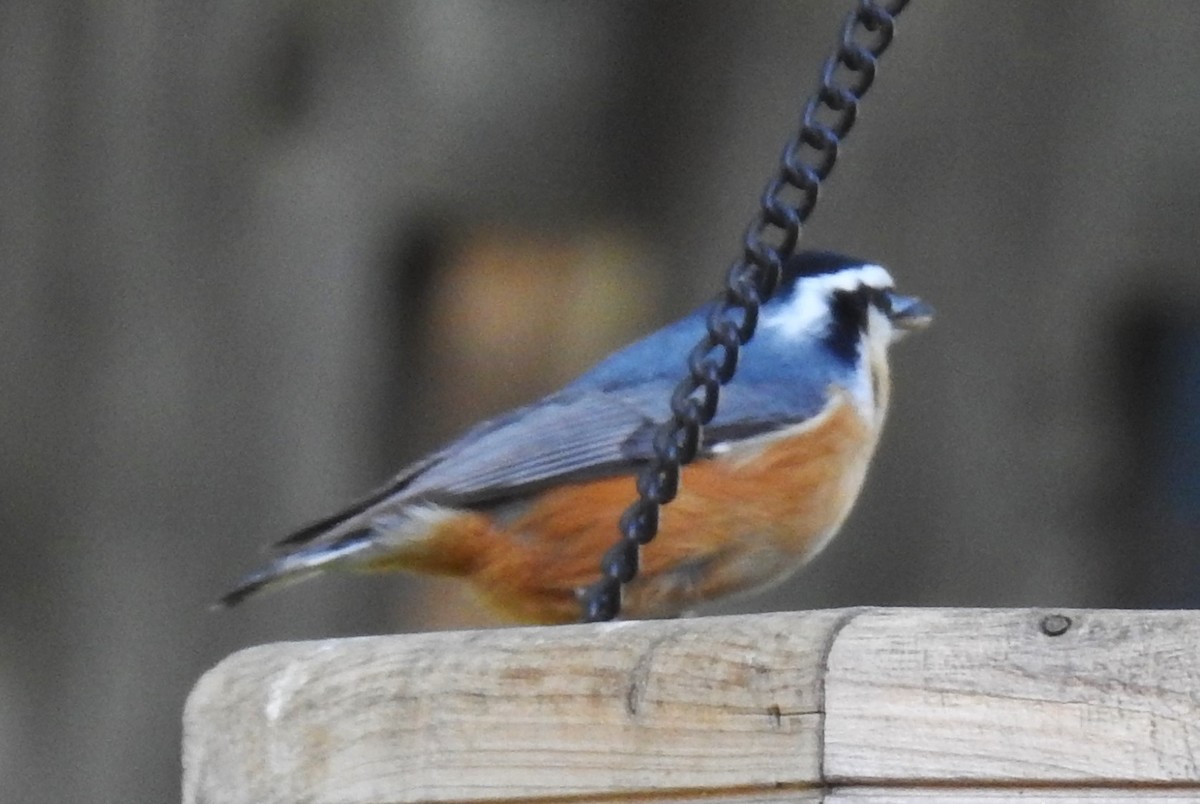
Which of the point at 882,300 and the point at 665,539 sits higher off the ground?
the point at 882,300

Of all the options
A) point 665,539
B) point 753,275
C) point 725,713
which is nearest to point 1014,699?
point 725,713

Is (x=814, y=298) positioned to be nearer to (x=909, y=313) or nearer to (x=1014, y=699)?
(x=909, y=313)

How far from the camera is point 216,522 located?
2846 millimetres

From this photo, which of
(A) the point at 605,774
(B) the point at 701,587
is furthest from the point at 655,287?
(A) the point at 605,774

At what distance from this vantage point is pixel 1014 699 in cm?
124

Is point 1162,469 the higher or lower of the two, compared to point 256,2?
lower

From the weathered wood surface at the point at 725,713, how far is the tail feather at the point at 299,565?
560mm

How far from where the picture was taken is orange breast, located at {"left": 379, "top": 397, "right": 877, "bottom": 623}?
220cm

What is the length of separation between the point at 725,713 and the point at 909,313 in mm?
1219

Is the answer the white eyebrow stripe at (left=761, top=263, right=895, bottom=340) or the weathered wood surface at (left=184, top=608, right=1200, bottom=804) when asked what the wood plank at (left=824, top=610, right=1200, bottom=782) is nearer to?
the weathered wood surface at (left=184, top=608, right=1200, bottom=804)

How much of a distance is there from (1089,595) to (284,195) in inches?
46.2

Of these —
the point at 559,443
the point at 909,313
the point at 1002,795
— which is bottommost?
the point at 1002,795

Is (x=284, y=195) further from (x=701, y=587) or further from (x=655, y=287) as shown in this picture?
(x=701, y=587)

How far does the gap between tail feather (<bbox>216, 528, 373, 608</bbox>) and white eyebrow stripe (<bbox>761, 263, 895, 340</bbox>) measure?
1.94ft
